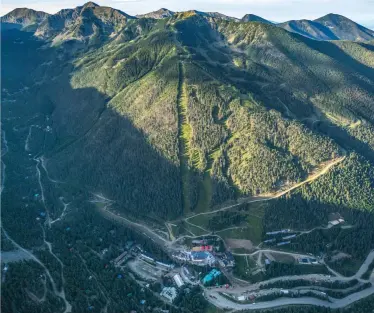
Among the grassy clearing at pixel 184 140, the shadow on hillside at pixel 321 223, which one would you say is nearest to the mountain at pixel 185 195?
the shadow on hillside at pixel 321 223

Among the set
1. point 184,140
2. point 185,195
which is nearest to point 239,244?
point 185,195

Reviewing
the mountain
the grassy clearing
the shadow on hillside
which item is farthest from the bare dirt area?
the grassy clearing

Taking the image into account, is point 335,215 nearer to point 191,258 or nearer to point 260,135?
point 260,135

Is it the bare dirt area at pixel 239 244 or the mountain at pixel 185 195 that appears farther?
the bare dirt area at pixel 239 244

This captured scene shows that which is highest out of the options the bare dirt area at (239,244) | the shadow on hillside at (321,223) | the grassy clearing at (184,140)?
the grassy clearing at (184,140)

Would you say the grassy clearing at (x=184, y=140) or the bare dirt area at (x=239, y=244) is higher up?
the grassy clearing at (x=184, y=140)

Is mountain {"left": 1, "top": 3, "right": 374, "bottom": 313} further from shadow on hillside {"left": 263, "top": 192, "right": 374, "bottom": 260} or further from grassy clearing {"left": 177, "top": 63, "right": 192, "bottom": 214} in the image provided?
grassy clearing {"left": 177, "top": 63, "right": 192, "bottom": 214}

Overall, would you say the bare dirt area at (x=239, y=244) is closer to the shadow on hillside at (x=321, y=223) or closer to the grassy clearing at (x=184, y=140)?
the shadow on hillside at (x=321, y=223)

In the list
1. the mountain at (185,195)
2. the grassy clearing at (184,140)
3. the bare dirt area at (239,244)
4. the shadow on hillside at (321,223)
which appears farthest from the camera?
the grassy clearing at (184,140)
